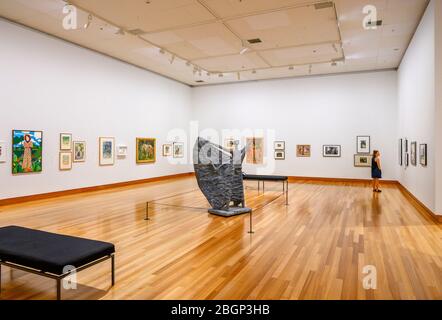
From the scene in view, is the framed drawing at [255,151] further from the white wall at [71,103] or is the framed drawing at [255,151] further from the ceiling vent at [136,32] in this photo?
the ceiling vent at [136,32]

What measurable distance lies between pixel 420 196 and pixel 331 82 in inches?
336

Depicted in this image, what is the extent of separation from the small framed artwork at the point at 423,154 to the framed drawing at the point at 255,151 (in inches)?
367

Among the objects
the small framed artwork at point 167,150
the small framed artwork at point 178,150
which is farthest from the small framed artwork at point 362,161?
the small framed artwork at point 167,150

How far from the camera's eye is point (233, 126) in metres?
18.9

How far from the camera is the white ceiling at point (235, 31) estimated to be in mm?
8562

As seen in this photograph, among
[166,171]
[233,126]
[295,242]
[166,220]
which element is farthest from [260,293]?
[233,126]

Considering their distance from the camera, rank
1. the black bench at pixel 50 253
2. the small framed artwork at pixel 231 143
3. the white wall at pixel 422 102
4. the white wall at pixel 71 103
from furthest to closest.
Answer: the small framed artwork at pixel 231 143 → the white wall at pixel 71 103 → the white wall at pixel 422 102 → the black bench at pixel 50 253

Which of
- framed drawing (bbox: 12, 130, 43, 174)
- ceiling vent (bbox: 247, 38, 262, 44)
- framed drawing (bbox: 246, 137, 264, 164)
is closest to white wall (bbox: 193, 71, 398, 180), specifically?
framed drawing (bbox: 246, 137, 264, 164)

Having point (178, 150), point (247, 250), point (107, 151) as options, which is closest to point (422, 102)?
point (247, 250)

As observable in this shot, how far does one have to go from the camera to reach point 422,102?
9234 mm

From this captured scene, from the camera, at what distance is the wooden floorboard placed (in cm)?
398

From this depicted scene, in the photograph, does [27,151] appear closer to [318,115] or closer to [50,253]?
[50,253]

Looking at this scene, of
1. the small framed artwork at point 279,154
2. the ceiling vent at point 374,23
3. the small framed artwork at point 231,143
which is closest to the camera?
the ceiling vent at point 374,23

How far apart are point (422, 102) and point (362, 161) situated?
23.0ft
